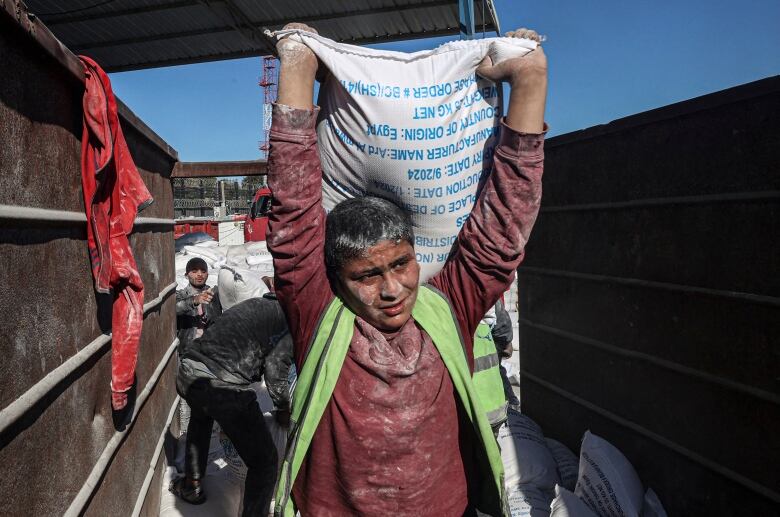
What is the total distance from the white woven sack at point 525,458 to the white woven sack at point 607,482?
0.25 metres

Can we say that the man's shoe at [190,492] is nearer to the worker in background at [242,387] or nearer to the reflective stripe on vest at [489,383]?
the worker in background at [242,387]

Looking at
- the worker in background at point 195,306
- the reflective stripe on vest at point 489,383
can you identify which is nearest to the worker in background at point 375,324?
the reflective stripe on vest at point 489,383

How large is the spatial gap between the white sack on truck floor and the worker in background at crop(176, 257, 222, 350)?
3.79m

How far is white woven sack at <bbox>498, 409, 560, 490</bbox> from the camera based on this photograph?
294 centimetres

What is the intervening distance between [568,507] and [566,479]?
653 millimetres

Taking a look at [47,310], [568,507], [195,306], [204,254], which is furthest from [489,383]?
[204,254]

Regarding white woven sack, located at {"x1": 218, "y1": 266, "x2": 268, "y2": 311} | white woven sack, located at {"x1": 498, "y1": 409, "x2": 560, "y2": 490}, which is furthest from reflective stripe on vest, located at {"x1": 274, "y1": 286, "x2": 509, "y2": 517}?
white woven sack, located at {"x1": 218, "y1": 266, "x2": 268, "y2": 311}

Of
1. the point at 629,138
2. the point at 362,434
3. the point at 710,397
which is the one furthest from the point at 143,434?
the point at 629,138

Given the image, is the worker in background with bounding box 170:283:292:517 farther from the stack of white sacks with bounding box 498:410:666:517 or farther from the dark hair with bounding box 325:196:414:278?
the dark hair with bounding box 325:196:414:278

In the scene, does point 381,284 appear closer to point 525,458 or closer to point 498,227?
point 498,227

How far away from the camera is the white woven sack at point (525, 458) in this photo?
294cm

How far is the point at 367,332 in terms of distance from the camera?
1408 mm

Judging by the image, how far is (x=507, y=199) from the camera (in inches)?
56.2

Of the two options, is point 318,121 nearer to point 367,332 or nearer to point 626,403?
point 367,332
